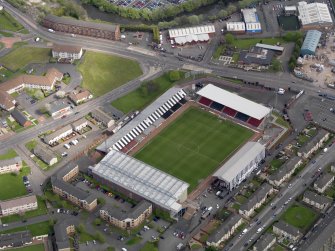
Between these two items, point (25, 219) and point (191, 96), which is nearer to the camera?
point (25, 219)

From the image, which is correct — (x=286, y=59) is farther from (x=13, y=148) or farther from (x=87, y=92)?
(x=13, y=148)

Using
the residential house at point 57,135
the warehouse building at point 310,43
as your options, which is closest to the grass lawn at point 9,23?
the residential house at point 57,135

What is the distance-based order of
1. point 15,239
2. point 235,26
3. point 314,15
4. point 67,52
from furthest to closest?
point 314,15 → point 235,26 → point 67,52 → point 15,239

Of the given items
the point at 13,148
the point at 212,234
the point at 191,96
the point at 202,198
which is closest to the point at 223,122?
the point at 191,96

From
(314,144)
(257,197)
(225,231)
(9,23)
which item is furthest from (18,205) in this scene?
(9,23)

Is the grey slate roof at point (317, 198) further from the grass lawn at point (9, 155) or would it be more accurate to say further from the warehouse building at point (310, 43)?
the grass lawn at point (9, 155)

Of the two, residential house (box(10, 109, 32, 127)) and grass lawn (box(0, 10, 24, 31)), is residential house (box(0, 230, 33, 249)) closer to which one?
residential house (box(10, 109, 32, 127))

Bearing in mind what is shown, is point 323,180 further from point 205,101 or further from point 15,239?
point 15,239

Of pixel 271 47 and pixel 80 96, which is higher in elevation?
pixel 271 47
